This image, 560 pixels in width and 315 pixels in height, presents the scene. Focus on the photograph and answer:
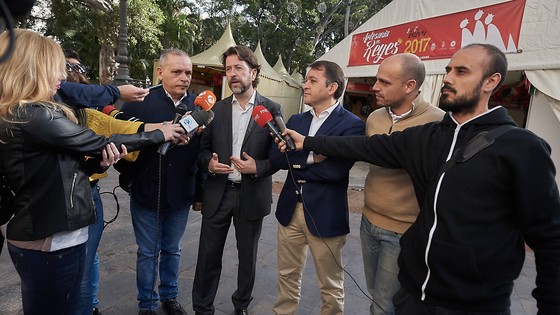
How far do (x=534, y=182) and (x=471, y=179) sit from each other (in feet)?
0.69

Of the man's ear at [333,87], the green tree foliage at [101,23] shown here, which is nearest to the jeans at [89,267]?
the man's ear at [333,87]

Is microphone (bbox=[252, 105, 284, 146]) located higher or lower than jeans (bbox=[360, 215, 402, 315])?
higher

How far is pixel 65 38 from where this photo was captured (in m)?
14.8

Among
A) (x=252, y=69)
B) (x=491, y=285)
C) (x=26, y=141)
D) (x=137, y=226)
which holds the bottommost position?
(x=137, y=226)

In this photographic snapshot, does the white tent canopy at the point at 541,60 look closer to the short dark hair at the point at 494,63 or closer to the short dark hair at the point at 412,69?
the short dark hair at the point at 412,69

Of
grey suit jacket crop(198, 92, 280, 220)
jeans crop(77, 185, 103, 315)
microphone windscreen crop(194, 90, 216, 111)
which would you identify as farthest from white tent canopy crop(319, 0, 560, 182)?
jeans crop(77, 185, 103, 315)

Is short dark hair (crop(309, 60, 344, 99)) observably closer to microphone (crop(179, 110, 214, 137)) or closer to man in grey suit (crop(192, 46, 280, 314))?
man in grey suit (crop(192, 46, 280, 314))

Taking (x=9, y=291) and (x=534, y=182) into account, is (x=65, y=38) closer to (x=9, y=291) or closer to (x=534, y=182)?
(x=9, y=291)

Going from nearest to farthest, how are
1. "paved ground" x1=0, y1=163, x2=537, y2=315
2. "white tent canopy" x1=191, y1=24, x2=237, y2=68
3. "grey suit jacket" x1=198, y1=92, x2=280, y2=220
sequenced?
"grey suit jacket" x1=198, y1=92, x2=280, y2=220 → "paved ground" x1=0, y1=163, x2=537, y2=315 → "white tent canopy" x1=191, y1=24, x2=237, y2=68

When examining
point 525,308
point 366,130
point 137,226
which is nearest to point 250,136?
point 366,130

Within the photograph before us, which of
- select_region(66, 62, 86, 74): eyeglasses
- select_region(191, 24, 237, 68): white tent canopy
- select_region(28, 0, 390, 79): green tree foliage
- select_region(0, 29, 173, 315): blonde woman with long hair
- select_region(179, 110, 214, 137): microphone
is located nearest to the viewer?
select_region(0, 29, 173, 315): blonde woman with long hair

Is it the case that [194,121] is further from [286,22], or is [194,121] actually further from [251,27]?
[251,27]

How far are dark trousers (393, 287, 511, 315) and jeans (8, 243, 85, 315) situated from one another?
63.0 inches

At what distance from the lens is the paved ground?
2911mm
